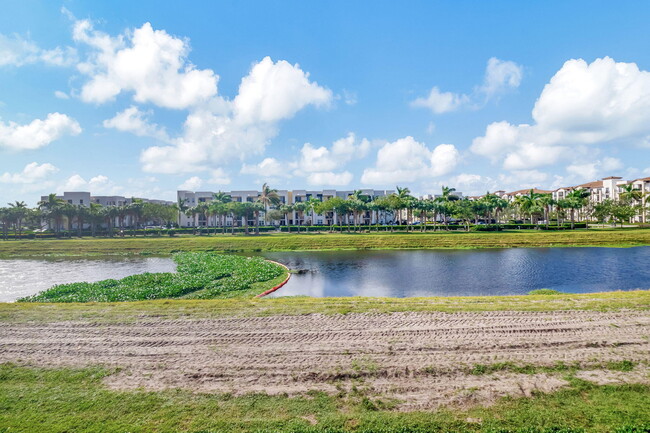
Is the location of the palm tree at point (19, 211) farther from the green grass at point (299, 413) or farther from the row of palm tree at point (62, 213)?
Answer: the green grass at point (299, 413)

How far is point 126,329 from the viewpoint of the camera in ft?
47.5

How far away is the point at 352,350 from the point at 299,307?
5.42 m

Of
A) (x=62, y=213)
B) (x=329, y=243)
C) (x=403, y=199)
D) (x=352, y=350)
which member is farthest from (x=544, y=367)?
(x=62, y=213)

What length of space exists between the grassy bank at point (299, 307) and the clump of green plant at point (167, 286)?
4.59 m

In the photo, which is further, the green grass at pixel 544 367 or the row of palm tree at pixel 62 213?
the row of palm tree at pixel 62 213

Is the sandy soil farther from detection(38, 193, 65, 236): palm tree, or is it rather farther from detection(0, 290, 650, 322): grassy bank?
detection(38, 193, 65, 236): palm tree

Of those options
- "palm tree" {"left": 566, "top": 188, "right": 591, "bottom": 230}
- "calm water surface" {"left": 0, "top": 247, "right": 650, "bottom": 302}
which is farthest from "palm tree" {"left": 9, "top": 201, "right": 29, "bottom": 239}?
"palm tree" {"left": 566, "top": 188, "right": 591, "bottom": 230}

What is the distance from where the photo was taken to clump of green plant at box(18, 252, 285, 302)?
23.5 meters

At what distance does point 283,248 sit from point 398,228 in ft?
132

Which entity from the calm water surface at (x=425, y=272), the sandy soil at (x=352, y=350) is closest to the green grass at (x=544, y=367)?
the sandy soil at (x=352, y=350)

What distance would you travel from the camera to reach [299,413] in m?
8.53

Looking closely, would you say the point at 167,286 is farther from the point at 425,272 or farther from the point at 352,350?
the point at 425,272

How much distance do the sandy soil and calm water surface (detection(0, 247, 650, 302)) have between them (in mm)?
9735

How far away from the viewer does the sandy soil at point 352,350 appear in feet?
32.1
